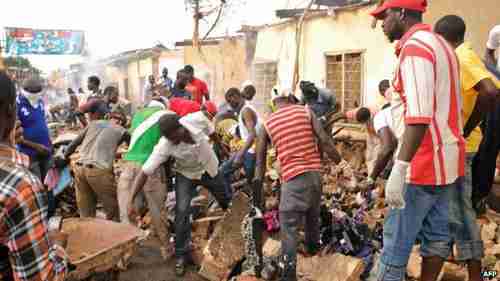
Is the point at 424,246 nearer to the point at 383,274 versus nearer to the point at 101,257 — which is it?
the point at 383,274

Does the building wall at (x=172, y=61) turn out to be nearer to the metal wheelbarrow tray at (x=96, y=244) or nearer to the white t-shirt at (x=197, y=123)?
the white t-shirt at (x=197, y=123)

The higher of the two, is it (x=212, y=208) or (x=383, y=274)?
(x=383, y=274)

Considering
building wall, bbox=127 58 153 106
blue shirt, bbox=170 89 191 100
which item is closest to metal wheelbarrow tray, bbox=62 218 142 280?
blue shirt, bbox=170 89 191 100

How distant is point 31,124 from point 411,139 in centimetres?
466

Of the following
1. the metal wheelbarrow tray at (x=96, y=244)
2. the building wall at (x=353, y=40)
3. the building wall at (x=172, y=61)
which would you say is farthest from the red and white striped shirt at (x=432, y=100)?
the building wall at (x=172, y=61)

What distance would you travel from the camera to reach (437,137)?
2404 mm

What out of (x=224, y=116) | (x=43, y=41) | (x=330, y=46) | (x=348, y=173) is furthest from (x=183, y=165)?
(x=43, y=41)

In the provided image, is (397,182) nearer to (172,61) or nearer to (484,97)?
(484,97)

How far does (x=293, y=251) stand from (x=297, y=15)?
8335 mm

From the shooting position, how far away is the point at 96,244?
12.3 feet

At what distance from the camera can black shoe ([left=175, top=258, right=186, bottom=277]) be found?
4.60 metres

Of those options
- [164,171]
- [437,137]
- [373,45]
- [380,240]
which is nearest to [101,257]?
[164,171]

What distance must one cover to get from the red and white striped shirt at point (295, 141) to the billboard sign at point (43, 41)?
2454 cm

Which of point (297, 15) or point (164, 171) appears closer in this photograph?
point (164, 171)
